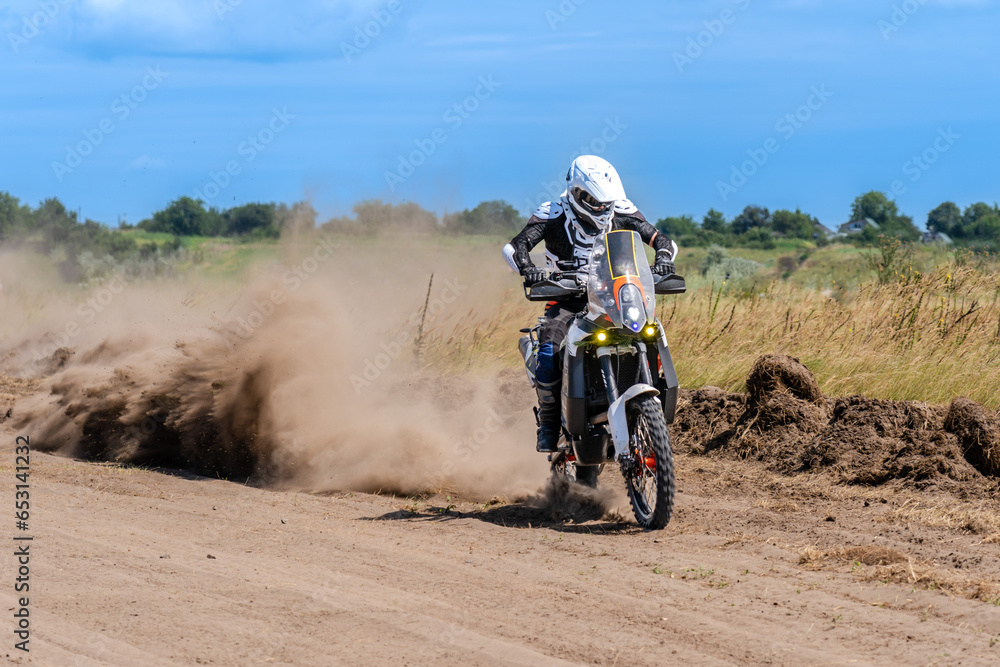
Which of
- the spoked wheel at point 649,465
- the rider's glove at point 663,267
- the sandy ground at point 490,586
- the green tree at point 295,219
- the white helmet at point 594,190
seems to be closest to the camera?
the sandy ground at point 490,586

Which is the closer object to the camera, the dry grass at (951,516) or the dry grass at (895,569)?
the dry grass at (895,569)

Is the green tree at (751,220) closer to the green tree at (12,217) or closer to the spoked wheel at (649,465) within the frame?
the green tree at (12,217)

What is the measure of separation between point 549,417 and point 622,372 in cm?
78

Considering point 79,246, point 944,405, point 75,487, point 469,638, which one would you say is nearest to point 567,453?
point 469,638

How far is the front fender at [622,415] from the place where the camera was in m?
6.52

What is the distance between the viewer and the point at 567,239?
7.56 m

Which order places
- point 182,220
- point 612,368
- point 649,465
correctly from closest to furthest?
point 649,465, point 612,368, point 182,220

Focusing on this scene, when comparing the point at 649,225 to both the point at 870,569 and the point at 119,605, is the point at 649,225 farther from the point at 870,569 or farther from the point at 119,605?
the point at 119,605

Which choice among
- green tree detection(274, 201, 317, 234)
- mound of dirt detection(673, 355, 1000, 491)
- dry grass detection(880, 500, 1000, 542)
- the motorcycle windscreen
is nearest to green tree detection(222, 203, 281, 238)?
green tree detection(274, 201, 317, 234)

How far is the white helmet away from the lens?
23.8 feet

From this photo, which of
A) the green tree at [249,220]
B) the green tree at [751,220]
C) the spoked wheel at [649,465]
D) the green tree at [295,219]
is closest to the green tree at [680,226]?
the green tree at [751,220]

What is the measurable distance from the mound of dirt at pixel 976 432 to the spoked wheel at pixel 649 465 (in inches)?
116

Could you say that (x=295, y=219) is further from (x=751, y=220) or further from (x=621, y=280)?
(x=751, y=220)

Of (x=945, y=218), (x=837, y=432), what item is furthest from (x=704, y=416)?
(x=945, y=218)
